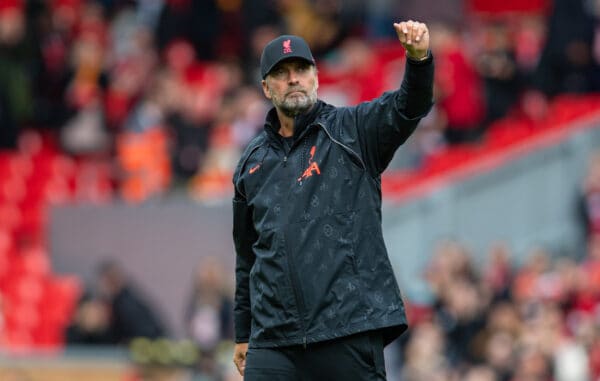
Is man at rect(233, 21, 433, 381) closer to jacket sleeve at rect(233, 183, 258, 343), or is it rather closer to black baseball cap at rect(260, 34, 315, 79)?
black baseball cap at rect(260, 34, 315, 79)

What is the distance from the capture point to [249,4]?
774 inches

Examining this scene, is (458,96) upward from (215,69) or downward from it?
downward

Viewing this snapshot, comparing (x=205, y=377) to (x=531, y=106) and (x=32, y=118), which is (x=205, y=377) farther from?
(x=32, y=118)

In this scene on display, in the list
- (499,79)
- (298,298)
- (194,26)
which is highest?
(194,26)

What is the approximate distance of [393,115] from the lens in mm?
6285

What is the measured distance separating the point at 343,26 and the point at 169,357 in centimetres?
831

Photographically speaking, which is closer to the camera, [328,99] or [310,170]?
[310,170]

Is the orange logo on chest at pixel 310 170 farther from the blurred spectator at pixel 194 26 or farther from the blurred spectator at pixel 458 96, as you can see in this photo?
the blurred spectator at pixel 194 26

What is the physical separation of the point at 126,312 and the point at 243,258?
8.24 m

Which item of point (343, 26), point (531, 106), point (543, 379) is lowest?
point (543, 379)

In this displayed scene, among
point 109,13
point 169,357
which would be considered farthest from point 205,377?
Answer: point 109,13

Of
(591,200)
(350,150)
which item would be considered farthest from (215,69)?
(350,150)

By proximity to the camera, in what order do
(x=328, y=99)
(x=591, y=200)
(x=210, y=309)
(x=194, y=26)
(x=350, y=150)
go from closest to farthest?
(x=350, y=150) → (x=591, y=200) → (x=210, y=309) → (x=328, y=99) → (x=194, y=26)

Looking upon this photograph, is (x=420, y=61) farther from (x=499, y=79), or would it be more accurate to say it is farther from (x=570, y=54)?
(x=499, y=79)
